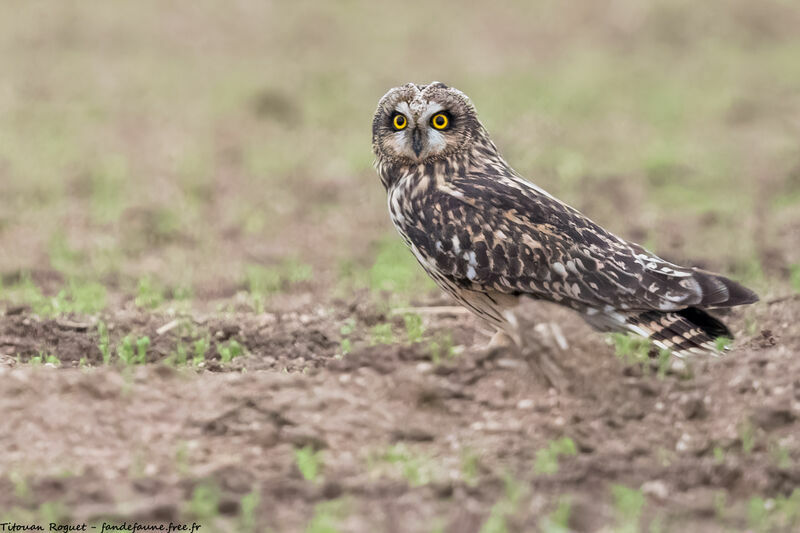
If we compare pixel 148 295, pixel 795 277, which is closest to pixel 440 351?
pixel 148 295

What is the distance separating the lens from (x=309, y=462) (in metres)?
4.98

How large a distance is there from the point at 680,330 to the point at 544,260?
0.78m

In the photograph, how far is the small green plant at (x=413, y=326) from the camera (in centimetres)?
716

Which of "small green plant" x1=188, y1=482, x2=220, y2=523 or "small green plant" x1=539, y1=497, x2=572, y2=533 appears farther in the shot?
"small green plant" x1=188, y1=482, x2=220, y2=523

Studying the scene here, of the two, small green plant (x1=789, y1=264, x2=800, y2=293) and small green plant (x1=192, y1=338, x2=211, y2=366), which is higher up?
small green plant (x1=789, y1=264, x2=800, y2=293)

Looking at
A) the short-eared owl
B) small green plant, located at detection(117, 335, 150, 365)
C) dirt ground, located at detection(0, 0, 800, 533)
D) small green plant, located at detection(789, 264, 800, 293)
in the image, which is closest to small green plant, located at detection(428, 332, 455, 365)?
dirt ground, located at detection(0, 0, 800, 533)

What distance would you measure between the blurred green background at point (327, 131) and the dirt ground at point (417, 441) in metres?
2.60

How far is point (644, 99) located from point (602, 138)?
2.24 metres

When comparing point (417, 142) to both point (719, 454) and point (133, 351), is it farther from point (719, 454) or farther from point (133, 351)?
point (719, 454)

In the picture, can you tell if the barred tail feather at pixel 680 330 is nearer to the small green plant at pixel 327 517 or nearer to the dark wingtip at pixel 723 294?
the dark wingtip at pixel 723 294

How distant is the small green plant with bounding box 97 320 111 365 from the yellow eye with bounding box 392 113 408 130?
2.03 meters

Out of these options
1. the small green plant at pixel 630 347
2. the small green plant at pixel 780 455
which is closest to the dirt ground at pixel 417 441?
the small green plant at pixel 780 455

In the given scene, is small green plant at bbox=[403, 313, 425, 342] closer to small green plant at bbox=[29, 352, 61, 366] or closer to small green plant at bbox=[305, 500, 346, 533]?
small green plant at bbox=[29, 352, 61, 366]

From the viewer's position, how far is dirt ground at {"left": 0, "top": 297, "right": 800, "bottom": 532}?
183 inches
